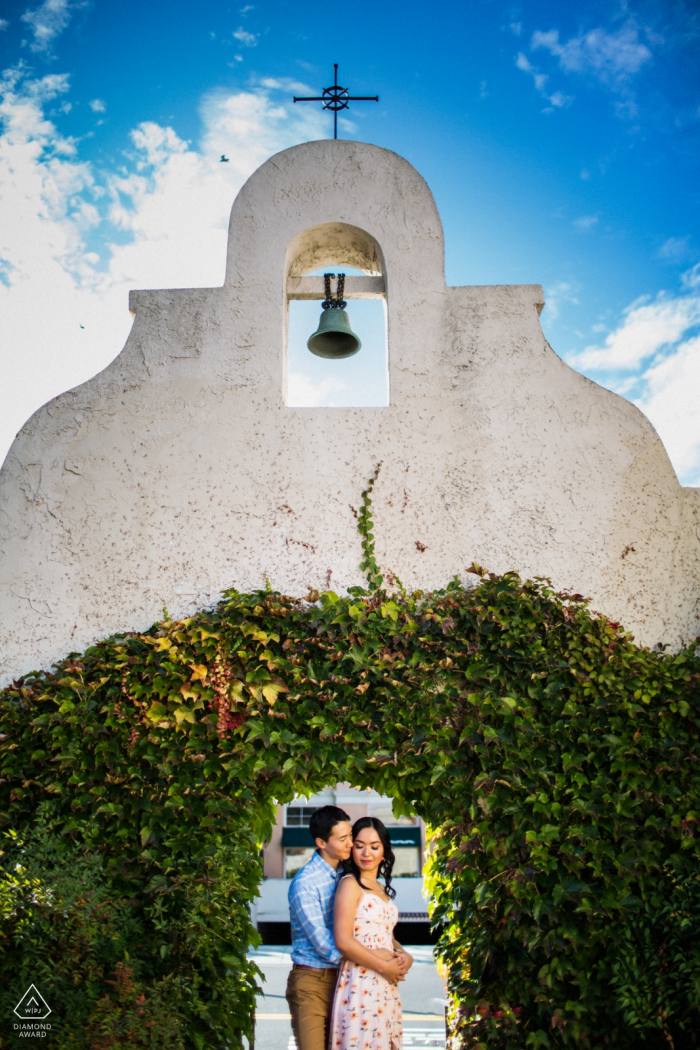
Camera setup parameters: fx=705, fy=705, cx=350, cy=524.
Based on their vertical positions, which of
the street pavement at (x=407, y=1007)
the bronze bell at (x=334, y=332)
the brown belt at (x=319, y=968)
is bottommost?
the street pavement at (x=407, y=1007)

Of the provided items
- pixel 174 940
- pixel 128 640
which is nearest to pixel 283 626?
pixel 128 640

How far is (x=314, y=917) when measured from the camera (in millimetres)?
3672

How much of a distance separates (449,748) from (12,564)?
2.88m

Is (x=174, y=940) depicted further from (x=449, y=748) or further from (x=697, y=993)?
(x=697, y=993)

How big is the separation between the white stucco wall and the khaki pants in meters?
2.09

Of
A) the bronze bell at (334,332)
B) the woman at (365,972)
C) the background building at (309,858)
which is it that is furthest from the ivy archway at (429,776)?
the background building at (309,858)

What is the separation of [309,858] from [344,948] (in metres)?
13.2

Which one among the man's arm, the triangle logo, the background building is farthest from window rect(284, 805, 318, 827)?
the triangle logo

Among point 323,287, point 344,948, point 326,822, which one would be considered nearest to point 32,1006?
point 344,948

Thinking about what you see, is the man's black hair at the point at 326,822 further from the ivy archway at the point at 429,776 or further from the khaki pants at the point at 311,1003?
the khaki pants at the point at 311,1003

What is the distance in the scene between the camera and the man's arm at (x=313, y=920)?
11.8 feet

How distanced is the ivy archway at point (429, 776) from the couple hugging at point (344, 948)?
283 mm

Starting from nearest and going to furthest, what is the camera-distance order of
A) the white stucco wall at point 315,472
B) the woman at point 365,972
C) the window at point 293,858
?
1. the woman at point 365,972
2. the white stucco wall at point 315,472
3. the window at point 293,858

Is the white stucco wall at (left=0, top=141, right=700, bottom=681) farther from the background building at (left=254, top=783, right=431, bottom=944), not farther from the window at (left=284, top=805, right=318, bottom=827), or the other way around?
the window at (left=284, top=805, right=318, bottom=827)
